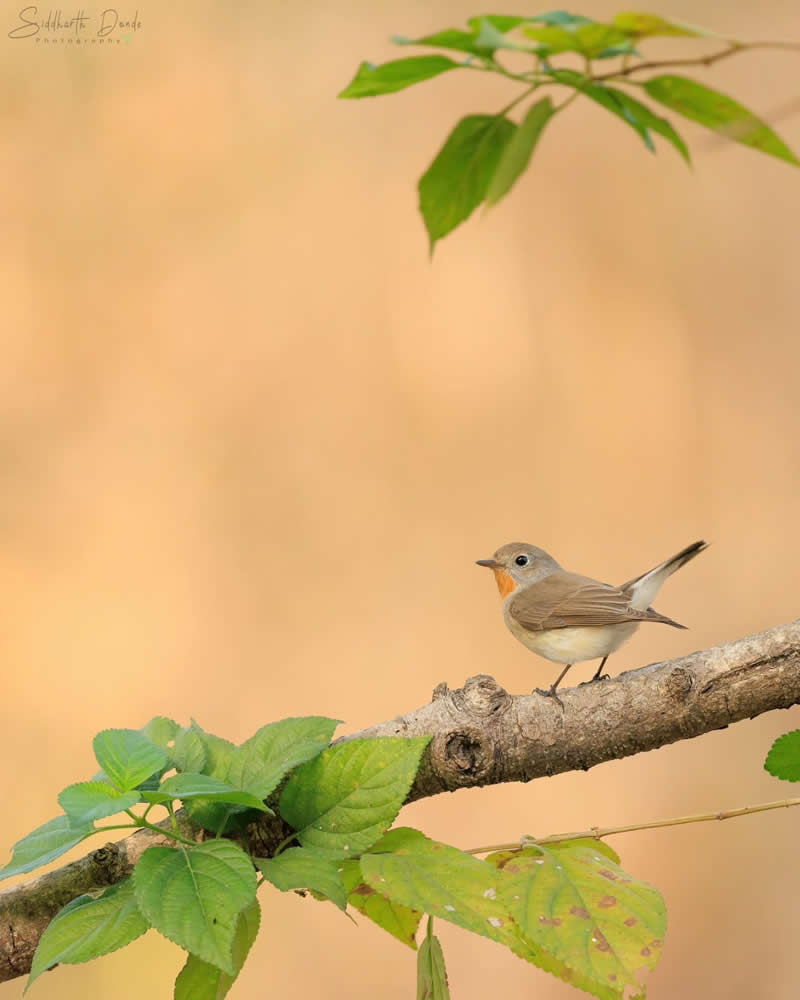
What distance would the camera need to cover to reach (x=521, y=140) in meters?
0.37

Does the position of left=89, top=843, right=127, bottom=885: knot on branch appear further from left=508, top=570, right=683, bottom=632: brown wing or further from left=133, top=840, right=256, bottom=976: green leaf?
left=508, top=570, right=683, bottom=632: brown wing

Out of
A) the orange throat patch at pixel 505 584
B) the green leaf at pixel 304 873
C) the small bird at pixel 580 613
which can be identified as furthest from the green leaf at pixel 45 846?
the orange throat patch at pixel 505 584

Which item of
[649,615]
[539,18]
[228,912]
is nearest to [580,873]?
[228,912]

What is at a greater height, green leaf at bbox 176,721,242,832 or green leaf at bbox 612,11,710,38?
green leaf at bbox 612,11,710,38

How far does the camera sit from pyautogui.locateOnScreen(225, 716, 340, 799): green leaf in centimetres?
64

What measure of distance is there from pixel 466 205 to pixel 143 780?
384mm

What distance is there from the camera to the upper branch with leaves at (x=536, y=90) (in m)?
0.34

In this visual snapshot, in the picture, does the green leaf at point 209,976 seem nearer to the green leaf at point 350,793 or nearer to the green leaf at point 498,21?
the green leaf at point 350,793

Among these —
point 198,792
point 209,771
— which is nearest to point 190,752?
point 209,771

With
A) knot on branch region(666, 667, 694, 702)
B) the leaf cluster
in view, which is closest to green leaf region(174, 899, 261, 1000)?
the leaf cluster

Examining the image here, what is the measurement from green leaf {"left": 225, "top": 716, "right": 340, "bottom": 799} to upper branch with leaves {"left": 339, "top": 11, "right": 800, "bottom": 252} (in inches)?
14.0

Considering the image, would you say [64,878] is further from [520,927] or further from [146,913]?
[520,927]

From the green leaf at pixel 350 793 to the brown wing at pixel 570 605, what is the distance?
648mm

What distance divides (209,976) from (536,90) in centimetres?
51
